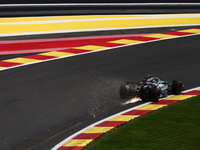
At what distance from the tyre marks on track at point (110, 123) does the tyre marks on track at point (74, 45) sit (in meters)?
5.85

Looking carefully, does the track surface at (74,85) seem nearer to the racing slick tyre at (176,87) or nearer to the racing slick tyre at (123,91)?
the racing slick tyre at (123,91)

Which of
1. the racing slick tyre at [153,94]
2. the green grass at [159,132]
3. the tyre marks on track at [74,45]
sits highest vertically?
the tyre marks on track at [74,45]

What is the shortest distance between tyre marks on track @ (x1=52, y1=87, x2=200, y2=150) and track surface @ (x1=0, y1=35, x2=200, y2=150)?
31 centimetres

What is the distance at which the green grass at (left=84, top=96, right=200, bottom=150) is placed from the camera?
8.23 metres

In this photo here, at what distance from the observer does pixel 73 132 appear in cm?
971

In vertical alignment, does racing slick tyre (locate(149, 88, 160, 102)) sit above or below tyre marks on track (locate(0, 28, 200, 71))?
below

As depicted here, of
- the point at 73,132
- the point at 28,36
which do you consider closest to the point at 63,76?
the point at 73,132

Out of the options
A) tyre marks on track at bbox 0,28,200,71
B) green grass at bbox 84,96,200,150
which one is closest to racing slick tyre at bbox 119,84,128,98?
green grass at bbox 84,96,200,150

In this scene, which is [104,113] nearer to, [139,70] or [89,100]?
[89,100]

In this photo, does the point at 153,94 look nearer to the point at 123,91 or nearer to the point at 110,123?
the point at 123,91

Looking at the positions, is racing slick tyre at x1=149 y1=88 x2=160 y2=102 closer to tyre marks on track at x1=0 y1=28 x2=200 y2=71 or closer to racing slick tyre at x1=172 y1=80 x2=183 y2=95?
racing slick tyre at x1=172 y1=80 x2=183 y2=95

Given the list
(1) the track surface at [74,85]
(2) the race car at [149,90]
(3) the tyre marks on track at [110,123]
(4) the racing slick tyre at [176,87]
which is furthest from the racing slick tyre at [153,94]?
(4) the racing slick tyre at [176,87]

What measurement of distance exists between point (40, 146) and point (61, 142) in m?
0.49

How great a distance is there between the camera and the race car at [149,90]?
1163 centimetres
